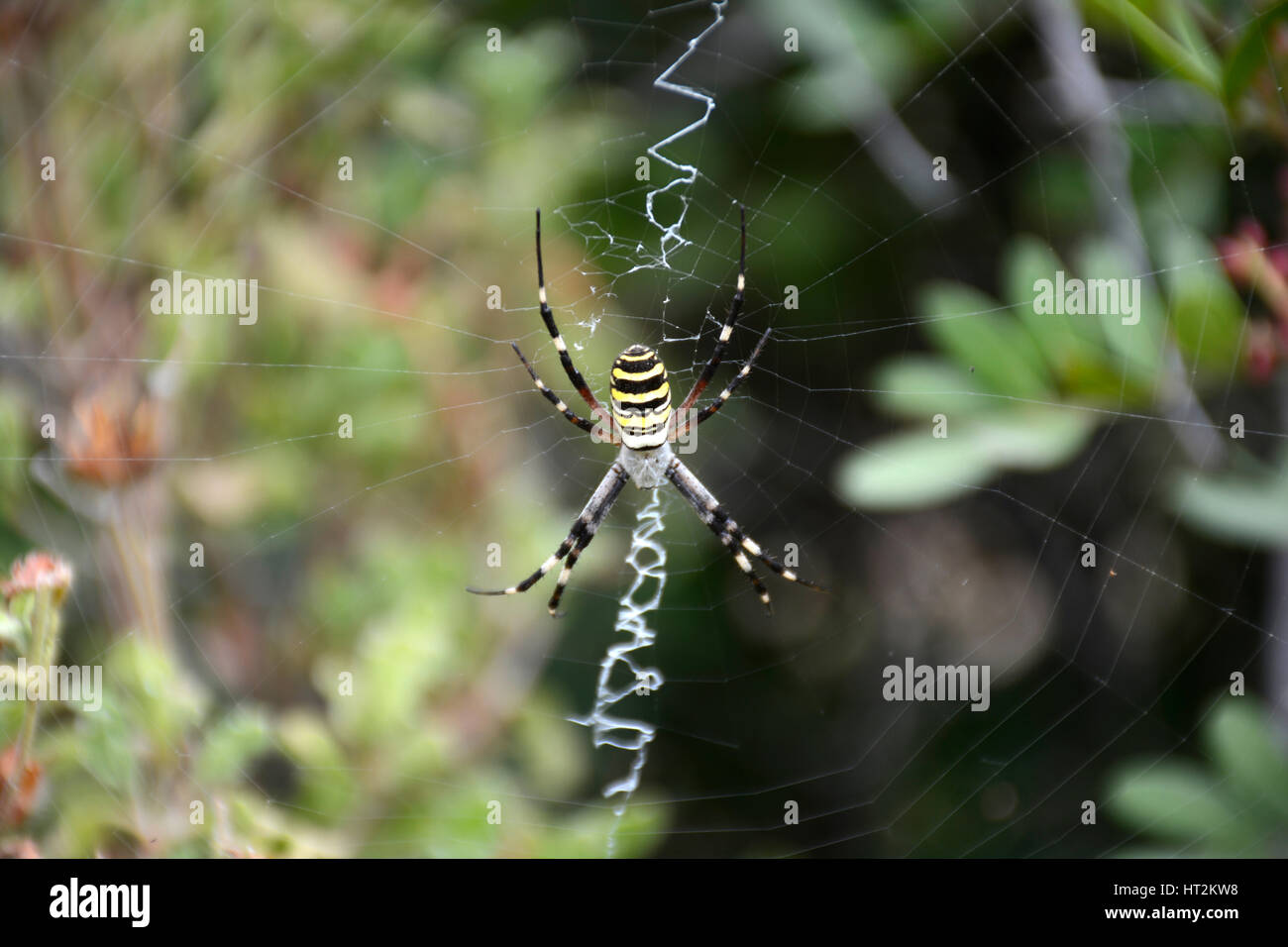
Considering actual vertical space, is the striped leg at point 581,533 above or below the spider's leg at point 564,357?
below

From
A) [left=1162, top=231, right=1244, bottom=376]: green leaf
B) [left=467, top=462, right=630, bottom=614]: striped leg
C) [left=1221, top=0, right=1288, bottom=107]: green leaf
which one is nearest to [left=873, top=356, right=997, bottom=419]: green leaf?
[left=1162, top=231, right=1244, bottom=376]: green leaf

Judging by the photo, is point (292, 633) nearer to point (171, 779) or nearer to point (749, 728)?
point (171, 779)

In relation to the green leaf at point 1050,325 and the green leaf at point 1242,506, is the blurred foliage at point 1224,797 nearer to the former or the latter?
the green leaf at point 1242,506

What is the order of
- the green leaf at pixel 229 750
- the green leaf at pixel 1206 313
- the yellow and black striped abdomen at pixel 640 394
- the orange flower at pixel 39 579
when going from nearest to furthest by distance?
the orange flower at pixel 39 579, the green leaf at pixel 229 750, the green leaf at pixel 1206 313, the yellow and black striped abdomen at pixel 640 394

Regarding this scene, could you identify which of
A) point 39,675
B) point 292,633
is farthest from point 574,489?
point 39,675

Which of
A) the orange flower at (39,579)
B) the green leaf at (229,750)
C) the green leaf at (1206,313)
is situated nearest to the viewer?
the orange flower at (39,579)

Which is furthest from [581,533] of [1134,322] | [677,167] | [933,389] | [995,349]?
[1134,322]

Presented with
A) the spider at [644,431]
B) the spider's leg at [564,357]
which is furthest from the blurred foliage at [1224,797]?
the spider's leg at [564,357]

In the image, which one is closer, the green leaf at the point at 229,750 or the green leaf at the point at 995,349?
the green leaf at the point at 229,750

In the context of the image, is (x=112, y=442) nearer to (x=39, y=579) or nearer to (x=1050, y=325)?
(x=39, y=579)
